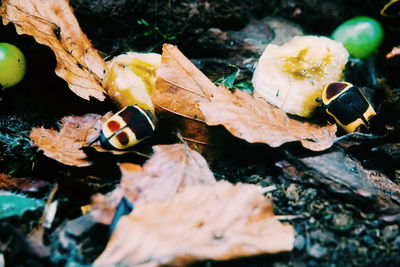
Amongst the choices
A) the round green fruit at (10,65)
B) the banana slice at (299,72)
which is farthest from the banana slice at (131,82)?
the banana slice at (299,72)

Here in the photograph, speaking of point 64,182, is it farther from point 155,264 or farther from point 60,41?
point 60,41

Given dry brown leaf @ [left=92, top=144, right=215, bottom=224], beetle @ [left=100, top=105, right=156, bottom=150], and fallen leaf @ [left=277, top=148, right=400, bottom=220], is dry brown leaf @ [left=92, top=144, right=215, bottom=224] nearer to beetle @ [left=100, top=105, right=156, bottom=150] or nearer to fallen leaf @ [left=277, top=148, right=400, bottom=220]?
beetle @ [left=100, top=105, right=156, bottom=150]

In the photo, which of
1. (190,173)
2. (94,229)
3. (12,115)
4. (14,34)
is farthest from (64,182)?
(14,34)

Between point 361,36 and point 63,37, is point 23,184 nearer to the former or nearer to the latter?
point 63,37

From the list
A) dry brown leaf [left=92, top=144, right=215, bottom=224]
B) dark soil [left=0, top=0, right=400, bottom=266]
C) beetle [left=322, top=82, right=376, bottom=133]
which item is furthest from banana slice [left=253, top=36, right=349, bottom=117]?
dry brown leaf [left=92, top=144, right=215, bottom=224]

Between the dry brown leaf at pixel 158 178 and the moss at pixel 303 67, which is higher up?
the moss at pixel 303 67

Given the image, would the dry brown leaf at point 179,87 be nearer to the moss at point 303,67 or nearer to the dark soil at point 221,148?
the dark soil at point 221,148
